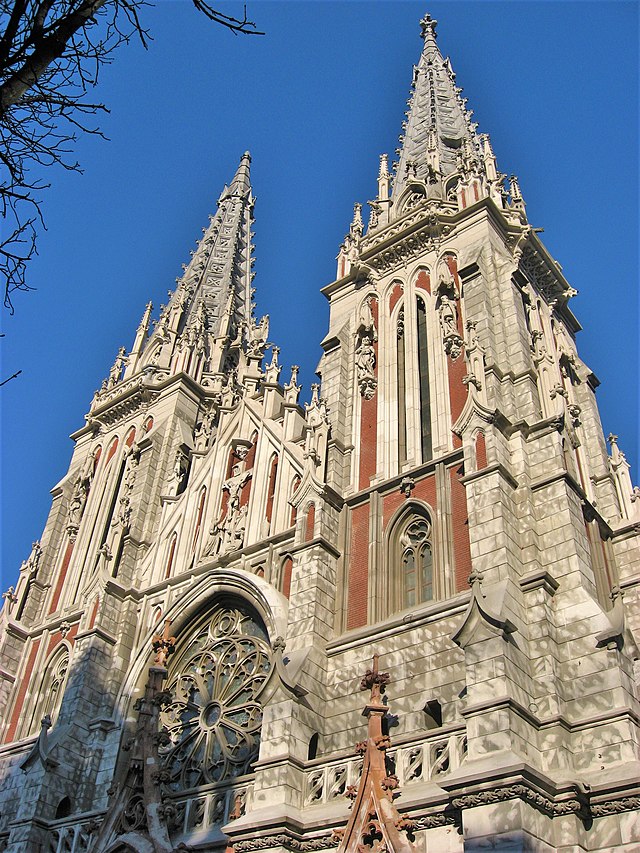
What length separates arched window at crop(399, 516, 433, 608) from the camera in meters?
14.7

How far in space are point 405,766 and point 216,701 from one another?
19.2 feet

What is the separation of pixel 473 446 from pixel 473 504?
46.2 inches

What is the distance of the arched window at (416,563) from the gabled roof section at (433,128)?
12.0 m

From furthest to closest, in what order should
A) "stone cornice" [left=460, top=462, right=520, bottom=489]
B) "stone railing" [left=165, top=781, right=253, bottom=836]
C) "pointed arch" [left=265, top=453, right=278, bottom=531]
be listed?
"pointed arch" [left=265, top=453, right=278, bottom=531] → "stone cornice" [left=460, top=462, right=520, bottom=489] → "stone railing" [left=165, top=781, right=253, bottom=836]

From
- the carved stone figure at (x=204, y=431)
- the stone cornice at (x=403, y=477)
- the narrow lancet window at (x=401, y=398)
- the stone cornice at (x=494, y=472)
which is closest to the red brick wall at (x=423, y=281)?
the narrow lancet window at (x=401, y=398)

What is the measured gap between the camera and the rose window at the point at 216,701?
1565 cm

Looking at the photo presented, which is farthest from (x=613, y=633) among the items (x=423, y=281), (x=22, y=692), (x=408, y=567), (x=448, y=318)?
(x=22, y=692)

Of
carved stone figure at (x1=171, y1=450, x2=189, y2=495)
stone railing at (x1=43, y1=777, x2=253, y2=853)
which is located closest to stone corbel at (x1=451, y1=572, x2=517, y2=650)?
stone railing at (x1=43, y1=777, x2=253, y2=853)

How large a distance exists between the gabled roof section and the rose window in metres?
13.4

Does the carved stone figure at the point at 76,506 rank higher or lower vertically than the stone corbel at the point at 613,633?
higher

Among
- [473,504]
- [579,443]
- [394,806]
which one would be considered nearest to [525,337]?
[579,443]

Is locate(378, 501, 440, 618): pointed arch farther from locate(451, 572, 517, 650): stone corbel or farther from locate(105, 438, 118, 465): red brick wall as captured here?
locate(105, 438, 118, 465): red brick wall

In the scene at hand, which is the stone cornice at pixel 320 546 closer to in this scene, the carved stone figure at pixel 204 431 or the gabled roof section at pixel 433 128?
the carved stone figure at pixel 204 431

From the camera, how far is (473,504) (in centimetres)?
1396
